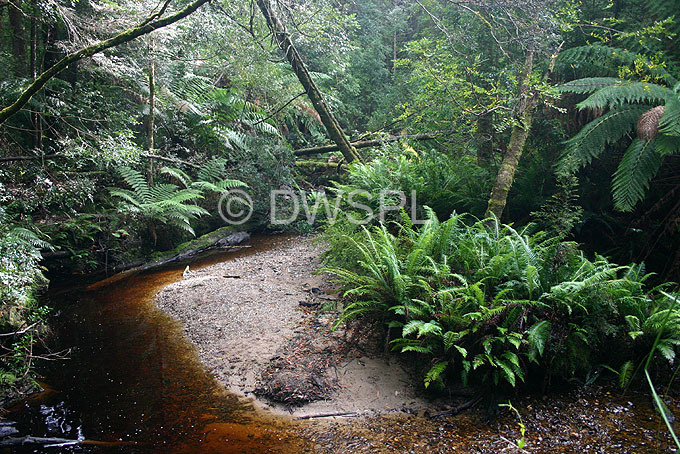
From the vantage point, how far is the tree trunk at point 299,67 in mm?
6832

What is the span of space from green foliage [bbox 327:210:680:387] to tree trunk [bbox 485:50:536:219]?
1.22 meters

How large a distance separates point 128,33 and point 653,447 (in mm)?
5543

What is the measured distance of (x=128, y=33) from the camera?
13.7 feet

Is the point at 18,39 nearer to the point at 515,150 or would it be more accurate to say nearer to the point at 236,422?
the point at 236,422

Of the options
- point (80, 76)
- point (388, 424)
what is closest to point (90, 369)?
point (388, 424)

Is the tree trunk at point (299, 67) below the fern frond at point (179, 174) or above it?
above

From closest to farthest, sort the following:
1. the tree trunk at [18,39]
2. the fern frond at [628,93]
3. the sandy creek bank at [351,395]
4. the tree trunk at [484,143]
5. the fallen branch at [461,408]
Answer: the sandy creek bank at [351,395] → the fallen branch at [461,408] → the fern frond at [628,93] → the tree trunk at [484,143] → the tree trunk at [18,39]

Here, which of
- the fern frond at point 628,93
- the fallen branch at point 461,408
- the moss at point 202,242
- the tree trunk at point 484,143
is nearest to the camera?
the fallen branch at point 461,408

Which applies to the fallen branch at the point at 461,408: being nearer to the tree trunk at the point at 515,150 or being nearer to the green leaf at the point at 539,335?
the green leaf at the point at 539,335

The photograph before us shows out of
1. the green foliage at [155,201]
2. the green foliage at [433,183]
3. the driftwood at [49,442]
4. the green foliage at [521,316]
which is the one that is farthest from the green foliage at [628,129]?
the green foliage at [155,201]

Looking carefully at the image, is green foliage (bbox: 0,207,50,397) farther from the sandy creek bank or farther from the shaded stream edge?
the sandy creek bank

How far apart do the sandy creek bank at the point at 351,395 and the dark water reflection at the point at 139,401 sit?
0.57ft

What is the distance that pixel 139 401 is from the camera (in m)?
2.91

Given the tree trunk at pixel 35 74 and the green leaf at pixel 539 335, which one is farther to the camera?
the tree trunk at pixel 35 74
